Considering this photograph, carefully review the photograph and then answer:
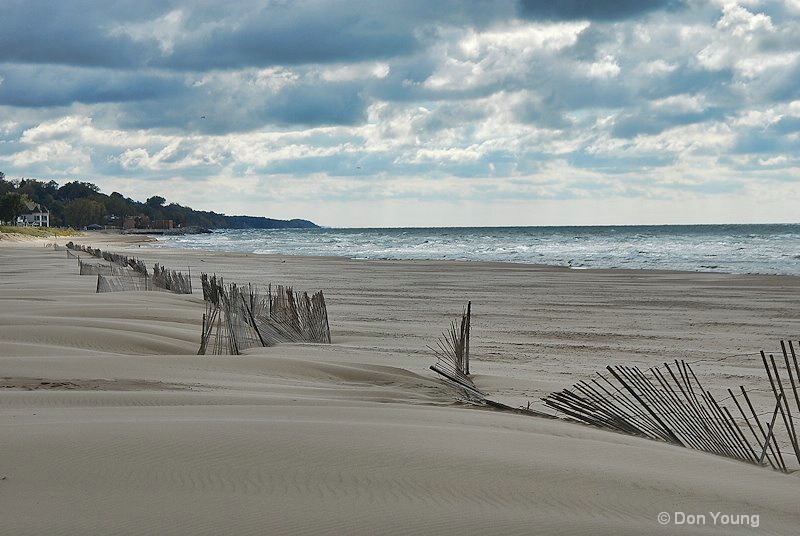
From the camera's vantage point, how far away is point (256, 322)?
922cm

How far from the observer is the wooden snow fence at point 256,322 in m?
8.32

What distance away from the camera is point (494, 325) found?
12188mm

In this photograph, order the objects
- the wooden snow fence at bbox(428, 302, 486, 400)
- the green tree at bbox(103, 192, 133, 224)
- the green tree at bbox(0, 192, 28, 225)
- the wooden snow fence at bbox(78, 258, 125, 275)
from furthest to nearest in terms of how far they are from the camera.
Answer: the green tree at bbox(103, 192, 133, 224), the green tree at bbox(0, 192, 28, 225), the wooden snow fence at bbox(78, 258, 125, 275), the wooden snow fence at bbox(428, 302, 486, 400)

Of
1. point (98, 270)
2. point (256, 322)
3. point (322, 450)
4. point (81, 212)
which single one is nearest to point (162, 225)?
point (81, 212)

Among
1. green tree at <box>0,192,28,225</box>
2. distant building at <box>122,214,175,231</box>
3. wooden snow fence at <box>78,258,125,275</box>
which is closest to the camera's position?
wooden snow fence at <box>78,258,125,275</box>

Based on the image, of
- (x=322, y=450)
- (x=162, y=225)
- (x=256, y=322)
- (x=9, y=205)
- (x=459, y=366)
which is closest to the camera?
(x=322, y=450)

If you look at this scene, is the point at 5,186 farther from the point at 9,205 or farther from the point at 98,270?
the point at 98,270

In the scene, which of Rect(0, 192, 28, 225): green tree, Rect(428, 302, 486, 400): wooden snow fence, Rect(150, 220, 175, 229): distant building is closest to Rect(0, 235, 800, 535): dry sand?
Rect(428, 302, 486, 400): wooden snow fence

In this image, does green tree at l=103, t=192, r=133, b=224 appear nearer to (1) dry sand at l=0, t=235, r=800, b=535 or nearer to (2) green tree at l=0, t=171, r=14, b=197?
(2) green tree at l=0, t=171, r=14, b=197

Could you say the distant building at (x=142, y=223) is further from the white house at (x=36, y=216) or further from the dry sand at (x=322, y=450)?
the dry sand at (x=322, y=450)

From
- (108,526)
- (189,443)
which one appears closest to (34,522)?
(108,526)

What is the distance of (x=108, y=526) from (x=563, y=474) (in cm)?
184

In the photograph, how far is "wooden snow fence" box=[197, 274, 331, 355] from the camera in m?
8.32

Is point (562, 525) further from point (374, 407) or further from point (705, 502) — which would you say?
point (374, 407)
